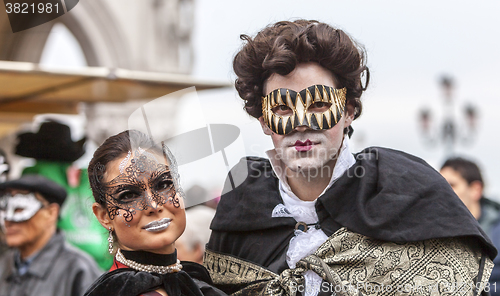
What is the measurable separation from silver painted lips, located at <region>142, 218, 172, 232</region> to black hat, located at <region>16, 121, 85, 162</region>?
125 inches

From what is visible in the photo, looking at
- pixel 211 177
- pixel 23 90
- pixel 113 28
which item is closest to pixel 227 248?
pixel 211 177

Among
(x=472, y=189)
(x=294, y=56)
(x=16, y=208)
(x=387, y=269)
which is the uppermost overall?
(x=294, y=56)

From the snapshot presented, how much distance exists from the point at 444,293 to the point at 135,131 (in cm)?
142

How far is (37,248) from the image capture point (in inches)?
165

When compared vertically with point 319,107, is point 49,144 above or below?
below

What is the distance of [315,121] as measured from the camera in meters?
2.18

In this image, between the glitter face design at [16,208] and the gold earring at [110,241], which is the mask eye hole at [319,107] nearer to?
the gold earring at [110,241]

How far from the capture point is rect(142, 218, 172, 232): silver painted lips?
→ 6.32ft

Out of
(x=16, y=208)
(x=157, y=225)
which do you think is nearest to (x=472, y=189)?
(x=157, y=225)

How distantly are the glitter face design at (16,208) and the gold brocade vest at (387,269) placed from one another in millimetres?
2532

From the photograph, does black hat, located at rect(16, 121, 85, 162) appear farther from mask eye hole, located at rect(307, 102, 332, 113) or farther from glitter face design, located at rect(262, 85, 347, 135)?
mask eye hole, located at rect(307, 102, 332, 113)

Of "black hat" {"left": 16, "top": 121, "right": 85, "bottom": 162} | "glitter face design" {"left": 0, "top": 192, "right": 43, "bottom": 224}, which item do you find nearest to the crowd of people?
"glitter face design" {"left": 0, "top": 192, "right": 43, "bottom": 224}

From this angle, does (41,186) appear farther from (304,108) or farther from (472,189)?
(472,189)

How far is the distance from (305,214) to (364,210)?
287 millimetres
